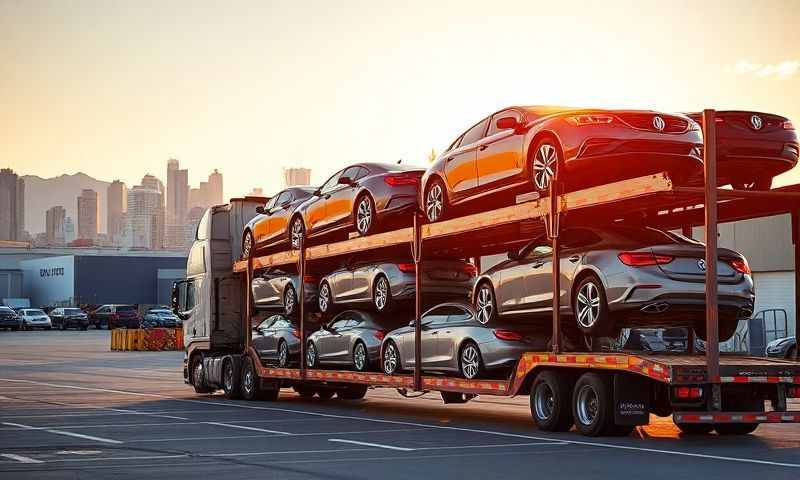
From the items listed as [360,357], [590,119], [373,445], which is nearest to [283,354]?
[360,357]

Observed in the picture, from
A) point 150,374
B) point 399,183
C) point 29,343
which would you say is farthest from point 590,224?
point 29,343

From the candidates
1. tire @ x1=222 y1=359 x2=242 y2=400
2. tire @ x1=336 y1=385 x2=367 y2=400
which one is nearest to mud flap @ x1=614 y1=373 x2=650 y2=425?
tire @ x1=336 y1=385 x2=367 y2=400

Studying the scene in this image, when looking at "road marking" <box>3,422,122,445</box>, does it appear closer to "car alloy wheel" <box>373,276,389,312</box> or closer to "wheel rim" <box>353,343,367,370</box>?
"wheel rim" <box>353,343,367,370</box>

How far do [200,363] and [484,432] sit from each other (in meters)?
10.8

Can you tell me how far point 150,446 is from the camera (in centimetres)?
1386

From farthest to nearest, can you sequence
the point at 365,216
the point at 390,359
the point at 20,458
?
the point at 365,216, the point at 390,359, the point at 20,458

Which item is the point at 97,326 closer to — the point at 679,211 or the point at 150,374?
the point at 150,374

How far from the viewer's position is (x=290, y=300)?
861 inches

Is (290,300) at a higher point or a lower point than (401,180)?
lower

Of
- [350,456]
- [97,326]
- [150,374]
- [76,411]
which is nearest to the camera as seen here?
[350,456]

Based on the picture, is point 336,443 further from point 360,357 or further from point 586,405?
point 360,357

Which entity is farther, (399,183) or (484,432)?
(399,183)

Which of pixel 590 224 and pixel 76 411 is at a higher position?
pixel 590 224

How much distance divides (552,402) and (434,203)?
365cm
